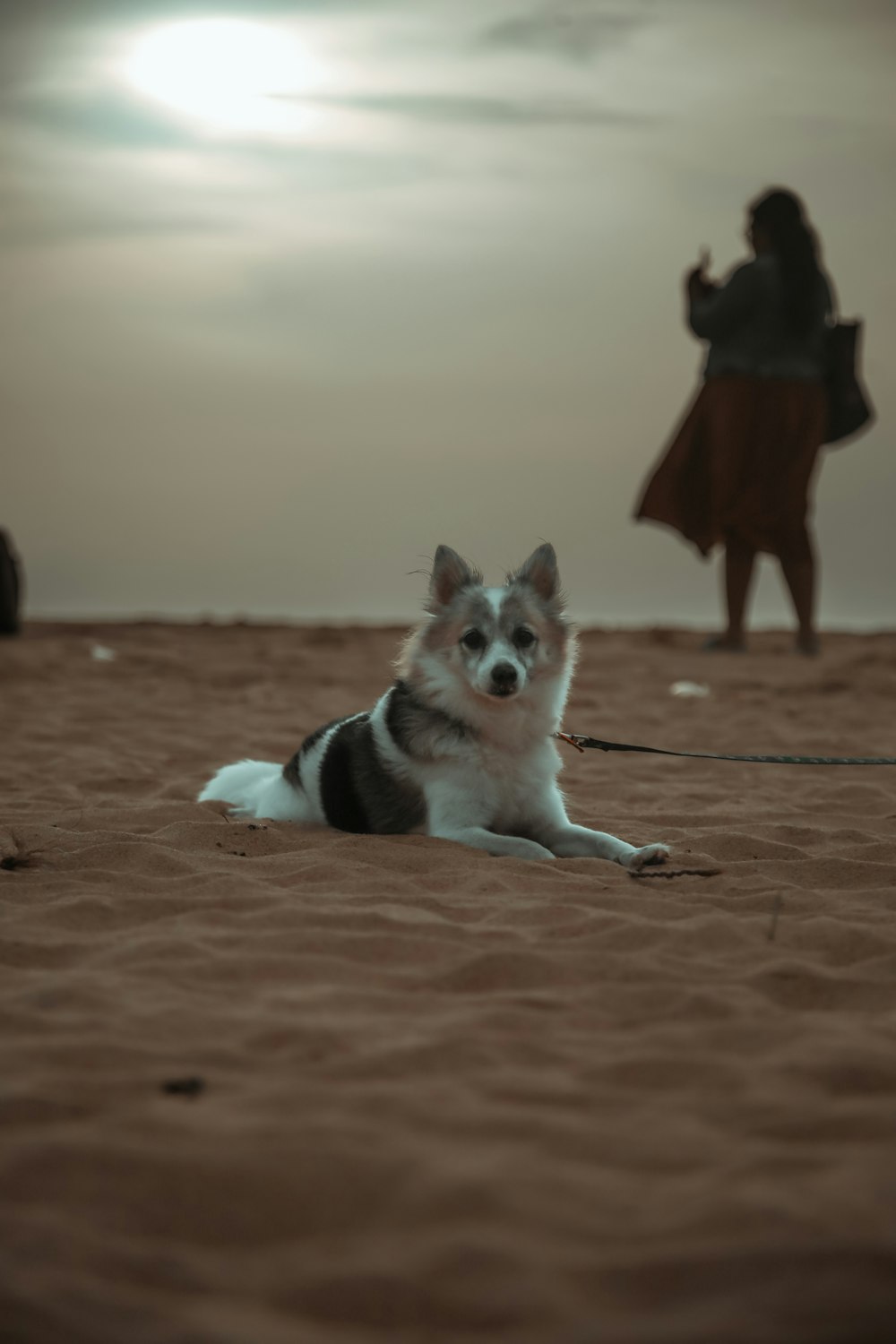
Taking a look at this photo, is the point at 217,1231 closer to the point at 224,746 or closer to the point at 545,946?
the point at 545,946

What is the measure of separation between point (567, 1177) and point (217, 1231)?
620mm

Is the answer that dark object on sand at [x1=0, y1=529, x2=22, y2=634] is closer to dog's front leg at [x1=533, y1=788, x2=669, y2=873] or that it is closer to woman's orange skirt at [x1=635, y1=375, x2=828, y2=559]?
woman's orange skirt at [x1=635, y1=375, x2=828, y2=559]

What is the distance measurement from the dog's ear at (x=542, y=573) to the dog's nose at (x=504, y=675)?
0.64 m

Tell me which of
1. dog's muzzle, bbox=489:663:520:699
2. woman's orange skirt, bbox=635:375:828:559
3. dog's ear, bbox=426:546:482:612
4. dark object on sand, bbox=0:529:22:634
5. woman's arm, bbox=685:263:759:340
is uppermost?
woman's arm, bbox=685:263:759:340

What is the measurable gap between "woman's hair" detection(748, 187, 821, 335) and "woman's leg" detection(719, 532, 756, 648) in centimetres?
243

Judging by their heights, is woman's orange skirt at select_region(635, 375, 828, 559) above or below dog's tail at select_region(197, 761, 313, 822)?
above

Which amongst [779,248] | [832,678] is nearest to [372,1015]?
[832,678]

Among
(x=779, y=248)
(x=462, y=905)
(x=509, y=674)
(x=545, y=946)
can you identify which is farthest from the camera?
(x=779, y=248)

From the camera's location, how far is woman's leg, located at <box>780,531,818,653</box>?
1434 cm

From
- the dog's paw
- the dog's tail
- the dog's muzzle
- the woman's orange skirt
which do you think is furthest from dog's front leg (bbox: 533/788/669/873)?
the woman's orange skirt

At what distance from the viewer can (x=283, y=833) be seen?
5273mm

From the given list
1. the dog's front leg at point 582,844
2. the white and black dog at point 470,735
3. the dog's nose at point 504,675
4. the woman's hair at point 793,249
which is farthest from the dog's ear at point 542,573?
the woman's hair at point 793,249

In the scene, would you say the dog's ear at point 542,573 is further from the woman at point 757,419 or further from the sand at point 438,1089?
the woman at point 757,419

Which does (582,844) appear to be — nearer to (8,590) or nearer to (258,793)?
(258,793)
